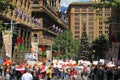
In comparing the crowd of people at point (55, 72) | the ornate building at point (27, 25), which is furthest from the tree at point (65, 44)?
the crowd of people at point (55, 72)

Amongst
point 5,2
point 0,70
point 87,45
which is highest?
point 5,2

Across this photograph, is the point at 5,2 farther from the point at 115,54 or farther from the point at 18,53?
the point at 18,53

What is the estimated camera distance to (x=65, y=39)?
12275 cm

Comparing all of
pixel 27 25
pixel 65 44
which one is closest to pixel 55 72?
pixel 27 25

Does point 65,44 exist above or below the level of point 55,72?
below

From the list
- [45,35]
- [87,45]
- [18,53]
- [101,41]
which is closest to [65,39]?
→ [45,35]

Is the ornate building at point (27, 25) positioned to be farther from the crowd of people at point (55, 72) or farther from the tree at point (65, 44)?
the crowd of people at point (55, 72)

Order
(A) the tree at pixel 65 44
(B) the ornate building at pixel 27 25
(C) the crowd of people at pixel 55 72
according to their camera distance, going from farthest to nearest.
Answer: (A) the tree at pixel 65 44, (B) the ornate building at pixel 27 25, (C) the crowd of people at pixel 55 72

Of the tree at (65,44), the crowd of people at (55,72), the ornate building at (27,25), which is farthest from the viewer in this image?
the tree at (65,44)

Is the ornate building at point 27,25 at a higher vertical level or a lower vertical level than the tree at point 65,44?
higher

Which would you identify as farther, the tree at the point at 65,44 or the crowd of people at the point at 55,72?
the tree at the point at 65,44

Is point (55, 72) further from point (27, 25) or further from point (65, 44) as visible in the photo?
point (65, 44)

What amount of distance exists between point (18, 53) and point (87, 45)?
77653 mm

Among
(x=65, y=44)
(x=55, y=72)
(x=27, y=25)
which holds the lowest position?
(x=65, y=44)
